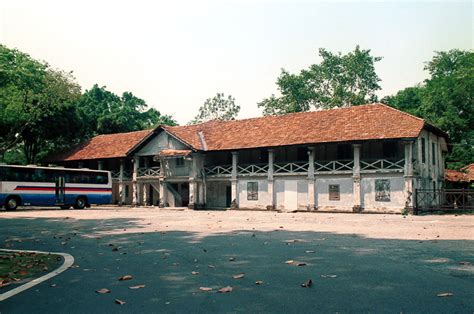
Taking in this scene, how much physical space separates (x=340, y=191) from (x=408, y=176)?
4738 millimetres

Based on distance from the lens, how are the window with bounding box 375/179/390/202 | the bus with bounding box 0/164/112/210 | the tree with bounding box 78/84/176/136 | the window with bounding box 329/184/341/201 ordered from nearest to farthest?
the window with bounding box 375/179/390/202, the bus with bounding box 0/164/112/210, the window with bounding box 329/184/341/201, the tree with bounding box 78/84/176/136

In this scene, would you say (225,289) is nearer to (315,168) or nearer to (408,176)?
(408,176)

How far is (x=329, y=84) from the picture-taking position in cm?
5741

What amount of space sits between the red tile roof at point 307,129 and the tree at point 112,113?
19.0m

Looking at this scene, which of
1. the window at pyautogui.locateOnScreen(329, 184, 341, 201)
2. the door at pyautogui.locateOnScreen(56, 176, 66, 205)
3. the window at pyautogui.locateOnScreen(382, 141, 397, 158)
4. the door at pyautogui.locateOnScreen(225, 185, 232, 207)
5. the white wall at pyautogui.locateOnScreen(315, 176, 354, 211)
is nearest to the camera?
the window at pyautogui.locateOnScreen(382, 141, 397, 158)

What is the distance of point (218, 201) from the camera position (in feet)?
121

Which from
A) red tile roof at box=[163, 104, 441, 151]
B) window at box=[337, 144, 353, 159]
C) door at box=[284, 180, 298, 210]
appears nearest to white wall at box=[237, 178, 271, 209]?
door at box=[284, 180, 298, 210]

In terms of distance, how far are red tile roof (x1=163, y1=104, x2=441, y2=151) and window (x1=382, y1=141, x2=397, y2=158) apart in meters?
1.50

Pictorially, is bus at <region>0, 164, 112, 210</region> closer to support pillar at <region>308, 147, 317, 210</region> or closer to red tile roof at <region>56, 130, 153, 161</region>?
red tile roof at <region>56, 130, 153, 161</region>

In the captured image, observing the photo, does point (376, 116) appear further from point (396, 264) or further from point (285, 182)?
point (396, 264)

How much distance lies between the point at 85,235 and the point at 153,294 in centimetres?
937

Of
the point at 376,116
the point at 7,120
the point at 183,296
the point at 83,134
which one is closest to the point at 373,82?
the point at 376,116

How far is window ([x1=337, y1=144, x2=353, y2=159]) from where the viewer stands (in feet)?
100

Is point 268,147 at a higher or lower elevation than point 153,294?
higher
